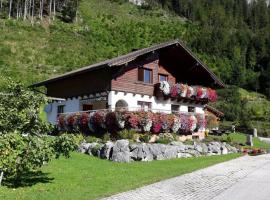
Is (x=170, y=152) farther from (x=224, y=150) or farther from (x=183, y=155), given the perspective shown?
(x=224, y=150)

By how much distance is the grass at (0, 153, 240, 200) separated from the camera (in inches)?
482

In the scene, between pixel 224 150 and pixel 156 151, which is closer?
pixel 156 151

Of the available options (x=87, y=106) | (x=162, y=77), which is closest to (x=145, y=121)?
(x=87, y=106)

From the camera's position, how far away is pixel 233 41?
324ft

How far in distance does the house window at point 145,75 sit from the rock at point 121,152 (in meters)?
9.53

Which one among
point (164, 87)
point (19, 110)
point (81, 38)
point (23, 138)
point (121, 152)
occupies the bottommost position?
point (121, 152)

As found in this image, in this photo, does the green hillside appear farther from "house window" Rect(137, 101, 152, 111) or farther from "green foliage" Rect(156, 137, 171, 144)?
"green foliage" Rect(156, 137, 171, 144)

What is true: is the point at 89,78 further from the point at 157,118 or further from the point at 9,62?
the point at 9,62

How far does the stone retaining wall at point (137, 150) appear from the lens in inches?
814

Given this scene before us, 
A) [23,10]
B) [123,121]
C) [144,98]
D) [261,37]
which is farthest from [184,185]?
[261,37]

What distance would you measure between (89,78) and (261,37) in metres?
77.5

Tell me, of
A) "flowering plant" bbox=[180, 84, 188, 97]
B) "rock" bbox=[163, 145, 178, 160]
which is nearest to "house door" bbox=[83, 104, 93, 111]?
"flowering plant" bbox=[180, 84, 188, 97]

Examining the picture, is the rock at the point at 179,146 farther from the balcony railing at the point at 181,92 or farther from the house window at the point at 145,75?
the house window at the point at 145,75

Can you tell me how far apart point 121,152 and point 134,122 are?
333 centimetres
